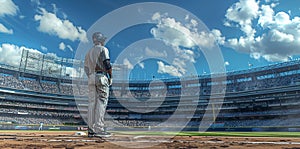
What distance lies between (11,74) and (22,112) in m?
15.3

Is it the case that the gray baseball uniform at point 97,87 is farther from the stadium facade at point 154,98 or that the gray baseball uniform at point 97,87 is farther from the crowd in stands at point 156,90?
the crowd in stands at point 156,90

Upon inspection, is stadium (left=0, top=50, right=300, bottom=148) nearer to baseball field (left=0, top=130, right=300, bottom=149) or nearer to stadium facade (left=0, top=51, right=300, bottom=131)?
stadium facade (left=0, top=51, right=300, bottom=131)

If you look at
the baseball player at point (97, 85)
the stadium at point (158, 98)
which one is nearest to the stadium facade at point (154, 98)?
the stadium at point (158, 98)

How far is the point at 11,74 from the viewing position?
227ft

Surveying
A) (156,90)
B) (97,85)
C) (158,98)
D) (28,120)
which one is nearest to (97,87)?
(97,85)

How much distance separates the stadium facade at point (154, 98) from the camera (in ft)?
189

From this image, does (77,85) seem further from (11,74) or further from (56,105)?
(11,74)

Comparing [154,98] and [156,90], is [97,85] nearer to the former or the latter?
[154,98]

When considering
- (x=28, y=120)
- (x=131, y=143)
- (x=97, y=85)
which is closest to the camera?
(x=131, y=143)

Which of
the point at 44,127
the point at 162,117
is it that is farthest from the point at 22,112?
the point at 162,117

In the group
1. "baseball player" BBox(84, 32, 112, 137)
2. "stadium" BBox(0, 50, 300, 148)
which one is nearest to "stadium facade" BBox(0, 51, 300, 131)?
"stadium" BBox(0, 50, 300, 148)

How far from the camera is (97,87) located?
9.08 m

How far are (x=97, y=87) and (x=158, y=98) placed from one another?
71.5m

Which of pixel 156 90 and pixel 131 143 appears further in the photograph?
pixel 156 90
